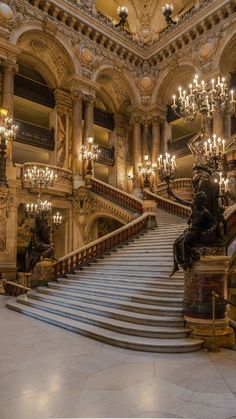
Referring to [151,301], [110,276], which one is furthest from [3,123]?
[151,301]

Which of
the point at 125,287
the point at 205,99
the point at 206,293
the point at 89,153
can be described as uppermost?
the point at 89,153

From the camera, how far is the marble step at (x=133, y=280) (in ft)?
21.7

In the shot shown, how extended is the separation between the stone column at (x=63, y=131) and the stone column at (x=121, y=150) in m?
3.93

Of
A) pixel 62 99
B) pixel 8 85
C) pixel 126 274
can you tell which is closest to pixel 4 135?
pixel 8 85

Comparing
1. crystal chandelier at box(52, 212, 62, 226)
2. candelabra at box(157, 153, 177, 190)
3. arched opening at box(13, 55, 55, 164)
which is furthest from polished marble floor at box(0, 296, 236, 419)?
arched opening at box(13, 55, 55, 164)

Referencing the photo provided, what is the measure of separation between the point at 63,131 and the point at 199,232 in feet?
47.1

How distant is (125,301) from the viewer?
650 centimetres

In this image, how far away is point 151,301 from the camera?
608cm

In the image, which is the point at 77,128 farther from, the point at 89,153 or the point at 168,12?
the point at 168,12

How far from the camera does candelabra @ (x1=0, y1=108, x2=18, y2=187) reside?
11.9 m

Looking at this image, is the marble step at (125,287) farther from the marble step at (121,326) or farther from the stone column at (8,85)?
the stone column at (8,85)

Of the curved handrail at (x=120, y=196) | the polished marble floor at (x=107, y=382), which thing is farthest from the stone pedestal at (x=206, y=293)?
the curved handrail at (x=120, y=196)

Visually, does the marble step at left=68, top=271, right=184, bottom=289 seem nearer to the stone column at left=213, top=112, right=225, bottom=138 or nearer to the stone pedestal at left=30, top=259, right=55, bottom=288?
the stone pedestal at left=30, top=259, right=55, bottom=288

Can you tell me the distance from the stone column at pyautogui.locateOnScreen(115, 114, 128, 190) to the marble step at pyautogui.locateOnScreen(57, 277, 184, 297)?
39.5 feet
